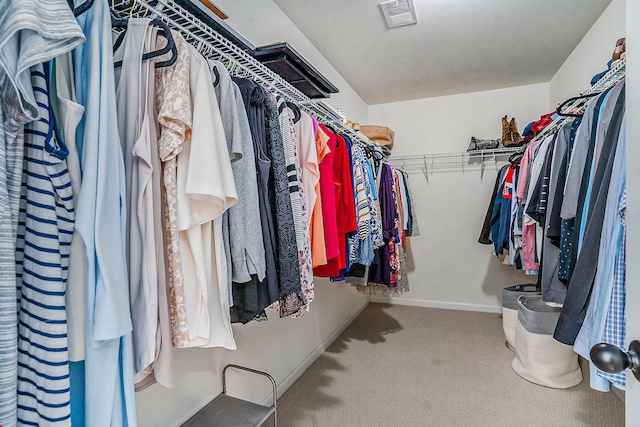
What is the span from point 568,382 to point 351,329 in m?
1.65

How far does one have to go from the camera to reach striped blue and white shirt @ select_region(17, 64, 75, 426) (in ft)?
1.90

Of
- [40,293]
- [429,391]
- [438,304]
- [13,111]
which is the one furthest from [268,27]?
[438,304]

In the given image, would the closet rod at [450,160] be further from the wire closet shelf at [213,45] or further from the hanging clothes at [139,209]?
the hanging clothes at [139,209]

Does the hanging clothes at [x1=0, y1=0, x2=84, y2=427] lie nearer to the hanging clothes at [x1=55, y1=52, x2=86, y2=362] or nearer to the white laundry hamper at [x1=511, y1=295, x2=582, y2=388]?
the hanging clothes at [x1=55, y1=52, x2=86, y2=362]

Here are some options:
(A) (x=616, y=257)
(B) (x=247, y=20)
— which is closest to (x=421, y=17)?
(B) (x=247, y=20)

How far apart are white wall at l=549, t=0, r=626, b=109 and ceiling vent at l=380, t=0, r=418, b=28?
1159 mm

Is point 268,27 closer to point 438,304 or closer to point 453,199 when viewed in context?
point 453,199

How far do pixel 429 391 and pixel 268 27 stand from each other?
7.88ft

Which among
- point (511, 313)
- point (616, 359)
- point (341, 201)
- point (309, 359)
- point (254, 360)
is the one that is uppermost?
point (341, 201)

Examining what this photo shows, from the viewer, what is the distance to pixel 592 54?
2.42 meters

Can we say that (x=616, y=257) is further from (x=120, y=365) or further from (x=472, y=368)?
(x=472, y=368)

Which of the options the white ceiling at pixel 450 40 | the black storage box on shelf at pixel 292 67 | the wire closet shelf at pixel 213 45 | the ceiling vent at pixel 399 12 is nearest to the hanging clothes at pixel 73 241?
the wire closet shelf at pixel 213 45

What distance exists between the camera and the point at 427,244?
396 centimetres

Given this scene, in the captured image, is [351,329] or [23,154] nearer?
[23,154]
